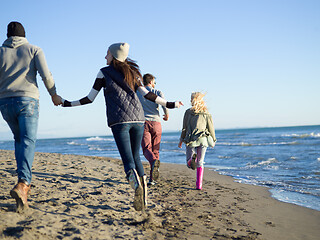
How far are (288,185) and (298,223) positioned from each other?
2.84 metres

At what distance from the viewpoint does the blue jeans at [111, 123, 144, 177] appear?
3.04m

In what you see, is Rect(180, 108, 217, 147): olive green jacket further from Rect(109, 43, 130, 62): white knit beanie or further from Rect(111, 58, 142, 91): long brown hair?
Rect(109, 43, 130, 62): white knit beanie

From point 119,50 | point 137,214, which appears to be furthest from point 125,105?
point 137,214

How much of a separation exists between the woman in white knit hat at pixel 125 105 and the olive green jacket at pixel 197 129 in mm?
1881

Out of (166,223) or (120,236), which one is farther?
(166,223)

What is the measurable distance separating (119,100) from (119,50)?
61cm

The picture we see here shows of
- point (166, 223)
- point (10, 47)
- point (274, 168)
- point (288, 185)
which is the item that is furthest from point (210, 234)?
point (274, 168)

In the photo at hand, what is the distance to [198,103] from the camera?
5.16m

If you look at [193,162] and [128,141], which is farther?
[193,162]

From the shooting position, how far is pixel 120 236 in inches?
101

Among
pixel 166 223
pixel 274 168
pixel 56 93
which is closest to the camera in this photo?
pixel 166 223

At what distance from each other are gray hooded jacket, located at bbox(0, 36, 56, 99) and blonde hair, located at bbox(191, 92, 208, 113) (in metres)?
2.86

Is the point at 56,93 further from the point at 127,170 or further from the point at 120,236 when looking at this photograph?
the point at 120,236

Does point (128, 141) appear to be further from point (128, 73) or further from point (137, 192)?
point (128, 73)
